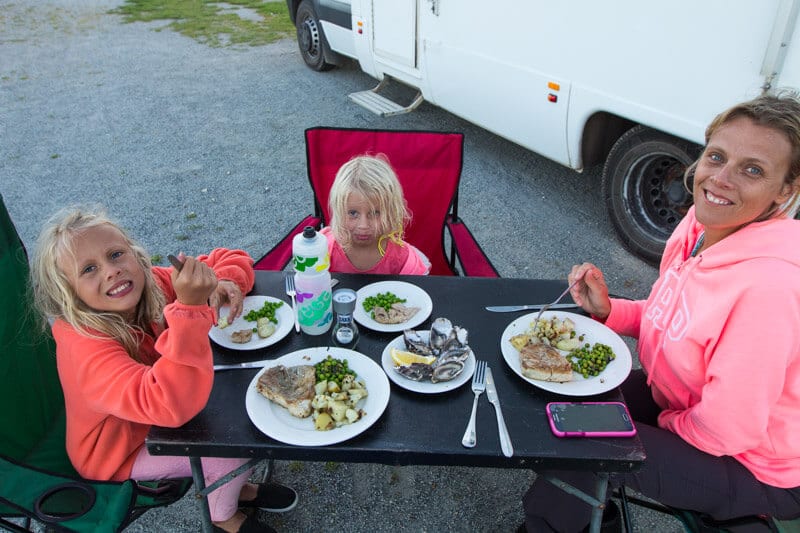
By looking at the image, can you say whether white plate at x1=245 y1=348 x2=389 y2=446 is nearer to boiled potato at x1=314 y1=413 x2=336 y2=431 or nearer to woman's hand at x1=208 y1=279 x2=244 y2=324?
boiled potato at x1=314 y1=413 x2=336 y2=431

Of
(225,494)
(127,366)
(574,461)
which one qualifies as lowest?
(225,494)

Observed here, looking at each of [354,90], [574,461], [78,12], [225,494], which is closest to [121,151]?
[354,90]

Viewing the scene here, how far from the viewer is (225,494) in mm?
2201

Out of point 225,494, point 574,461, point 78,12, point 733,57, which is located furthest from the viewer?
point 78,12

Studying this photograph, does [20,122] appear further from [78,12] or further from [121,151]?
[78,12]

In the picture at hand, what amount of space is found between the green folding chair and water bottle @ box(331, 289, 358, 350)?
2.48 ft

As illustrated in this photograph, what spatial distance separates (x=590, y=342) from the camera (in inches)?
79.2

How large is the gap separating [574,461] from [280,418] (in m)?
0.84

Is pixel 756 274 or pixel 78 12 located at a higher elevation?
pixel 756 274

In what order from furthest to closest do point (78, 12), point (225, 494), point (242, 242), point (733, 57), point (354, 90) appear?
point (78, 12), point (354, 90), point (242, 242), point (733, 57), point (225, 494)

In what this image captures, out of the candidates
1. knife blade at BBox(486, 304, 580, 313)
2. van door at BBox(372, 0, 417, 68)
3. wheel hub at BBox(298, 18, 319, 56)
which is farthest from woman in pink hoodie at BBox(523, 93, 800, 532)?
wheel hub at BBox(298, 18, 319, 56)

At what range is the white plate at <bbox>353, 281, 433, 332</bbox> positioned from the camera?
2.05 meters

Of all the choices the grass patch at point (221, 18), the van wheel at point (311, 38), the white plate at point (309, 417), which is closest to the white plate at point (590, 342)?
the white plate at point (309, 417)

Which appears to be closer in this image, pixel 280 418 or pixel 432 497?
pixel 280 418
